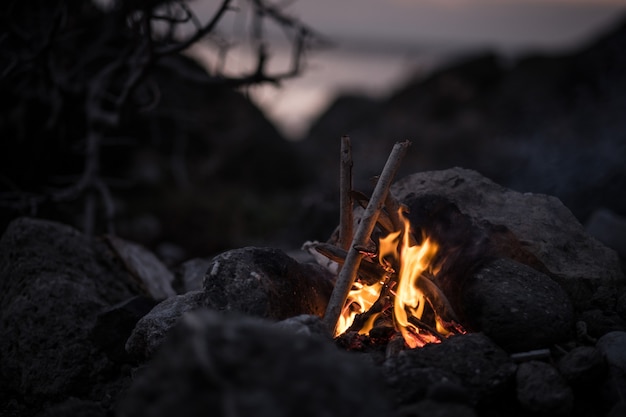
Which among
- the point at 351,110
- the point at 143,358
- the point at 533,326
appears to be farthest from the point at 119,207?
the point at 351,110

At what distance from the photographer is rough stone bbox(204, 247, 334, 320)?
3904 millimetres

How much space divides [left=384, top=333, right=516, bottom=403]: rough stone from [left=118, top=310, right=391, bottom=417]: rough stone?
95cm

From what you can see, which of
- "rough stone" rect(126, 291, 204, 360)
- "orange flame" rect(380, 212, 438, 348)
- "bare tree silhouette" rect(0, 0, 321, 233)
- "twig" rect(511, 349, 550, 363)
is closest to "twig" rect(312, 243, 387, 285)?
"orange flame" rect(380, 212, 438, 348)

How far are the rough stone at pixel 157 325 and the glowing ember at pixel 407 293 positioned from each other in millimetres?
1046

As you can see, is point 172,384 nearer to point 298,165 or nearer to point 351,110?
point 298,165

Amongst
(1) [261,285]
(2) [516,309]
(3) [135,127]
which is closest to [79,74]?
(3) [135,127]

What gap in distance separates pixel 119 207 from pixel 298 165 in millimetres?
5203

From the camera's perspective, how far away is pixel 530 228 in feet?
15.0

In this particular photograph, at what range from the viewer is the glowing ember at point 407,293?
411 centimetres

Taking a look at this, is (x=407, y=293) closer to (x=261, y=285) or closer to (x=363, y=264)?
(x=363, y=264)

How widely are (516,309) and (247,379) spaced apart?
6.67ft

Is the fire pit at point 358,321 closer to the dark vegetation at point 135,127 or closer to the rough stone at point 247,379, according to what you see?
the rough stone at point 247,379

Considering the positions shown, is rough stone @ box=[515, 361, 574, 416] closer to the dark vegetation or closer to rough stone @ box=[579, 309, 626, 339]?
rough stone @ box=[579, 309, 626, 339]

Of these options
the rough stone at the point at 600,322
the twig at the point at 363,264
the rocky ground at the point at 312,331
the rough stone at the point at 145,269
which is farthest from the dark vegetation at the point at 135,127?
the rough stone at the point at 600,322
